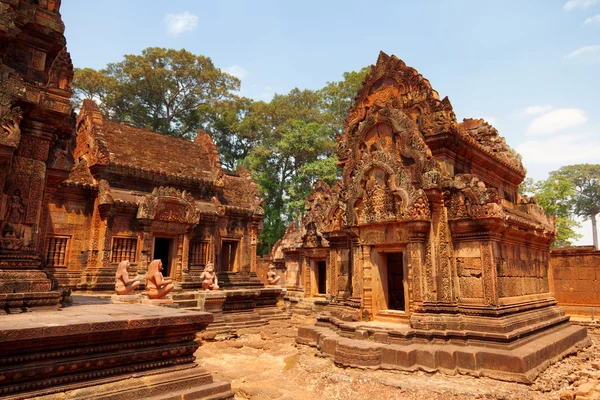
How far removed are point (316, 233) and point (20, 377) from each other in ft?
51.8

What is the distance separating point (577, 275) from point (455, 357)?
12.2 meters

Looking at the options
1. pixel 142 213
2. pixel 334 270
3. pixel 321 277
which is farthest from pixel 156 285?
pixel 321 277

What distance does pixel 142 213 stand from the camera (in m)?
16.3

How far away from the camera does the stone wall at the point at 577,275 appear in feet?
52.4

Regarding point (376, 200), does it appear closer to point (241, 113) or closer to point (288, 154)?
point (288, 154)

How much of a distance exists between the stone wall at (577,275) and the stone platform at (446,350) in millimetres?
8786

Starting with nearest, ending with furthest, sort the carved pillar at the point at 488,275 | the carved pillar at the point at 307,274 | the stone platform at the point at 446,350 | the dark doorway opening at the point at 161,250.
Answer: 1. the stone platform at the point at 446,350
2. the carved pillar at the point at 488,275
3. the carved pillar at the point at 307,274
4. the dark doorway opening at the point at 161,250

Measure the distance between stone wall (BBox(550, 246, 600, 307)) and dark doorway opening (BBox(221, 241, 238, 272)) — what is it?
14.4 meters

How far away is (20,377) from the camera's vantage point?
360cm

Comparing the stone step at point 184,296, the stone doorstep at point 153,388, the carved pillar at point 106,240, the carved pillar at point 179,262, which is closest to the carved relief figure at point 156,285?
the stone step at point 184,296

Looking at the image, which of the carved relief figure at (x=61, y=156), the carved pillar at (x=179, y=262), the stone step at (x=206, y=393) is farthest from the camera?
the carved pillar at (x=179, y=262)

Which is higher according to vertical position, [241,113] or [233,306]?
[241,113]

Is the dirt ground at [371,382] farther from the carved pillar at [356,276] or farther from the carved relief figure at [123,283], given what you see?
the carved relief figure at [123,283]

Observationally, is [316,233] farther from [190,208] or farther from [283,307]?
[190,208]
